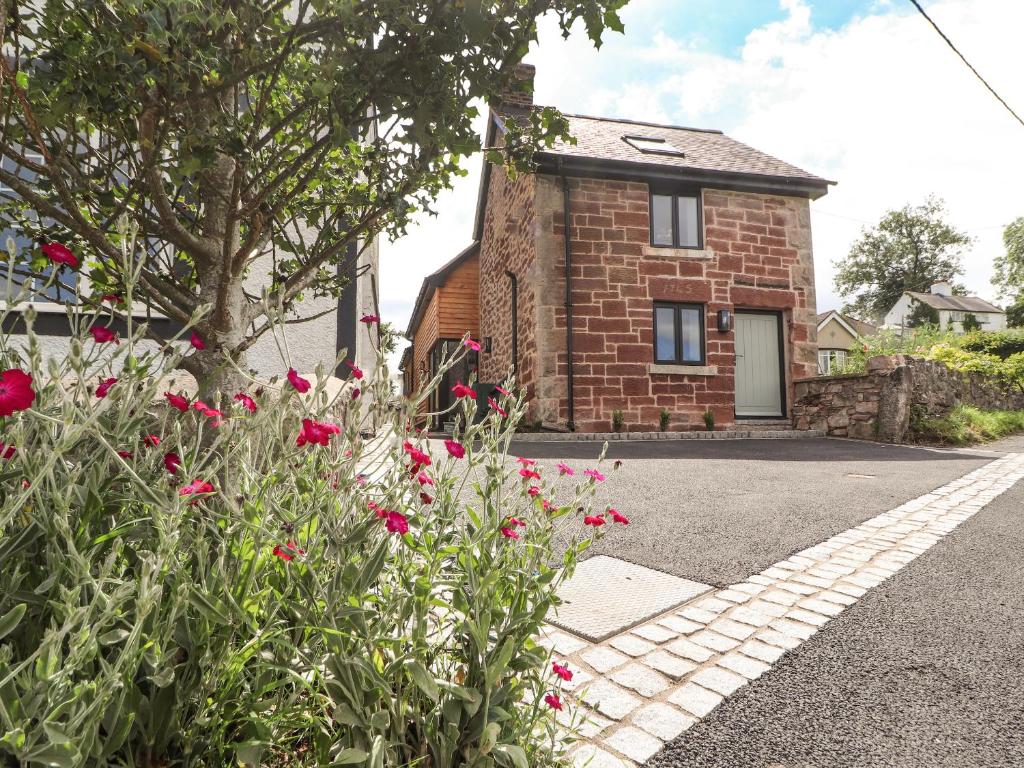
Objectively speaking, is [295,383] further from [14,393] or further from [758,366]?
[758,366]

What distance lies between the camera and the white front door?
11.4m

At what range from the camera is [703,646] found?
2.24 meters

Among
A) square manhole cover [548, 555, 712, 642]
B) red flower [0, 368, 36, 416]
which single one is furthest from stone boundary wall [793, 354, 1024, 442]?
red flower [0, 368, 36, 416]

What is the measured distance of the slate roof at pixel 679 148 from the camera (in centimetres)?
1086

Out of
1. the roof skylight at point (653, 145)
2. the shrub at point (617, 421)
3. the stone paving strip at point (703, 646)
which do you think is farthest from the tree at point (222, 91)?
the roof skylight at point (653, 145)

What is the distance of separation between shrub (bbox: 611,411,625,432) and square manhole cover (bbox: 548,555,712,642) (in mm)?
7163

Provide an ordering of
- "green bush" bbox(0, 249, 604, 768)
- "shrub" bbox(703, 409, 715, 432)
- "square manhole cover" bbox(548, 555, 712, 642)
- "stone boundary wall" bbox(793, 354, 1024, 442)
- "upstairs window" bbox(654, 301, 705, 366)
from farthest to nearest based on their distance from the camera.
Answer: "upstairs window" bbox(654, 301, 705, 366), "shrub" bbox(703, 409, 715, 432), "stone boundary wall" bbox(793, 354, 1024, 442), "square manhole cover" bbox(548, 555, 712, 642), "green bush" bbox(0, 249, 604, 768)

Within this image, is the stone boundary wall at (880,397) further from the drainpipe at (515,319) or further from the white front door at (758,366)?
the drainpipe at (515,319)

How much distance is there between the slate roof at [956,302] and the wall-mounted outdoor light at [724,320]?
37422mm

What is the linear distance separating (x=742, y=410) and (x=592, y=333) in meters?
3.68

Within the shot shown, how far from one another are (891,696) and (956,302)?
52593 millimetres

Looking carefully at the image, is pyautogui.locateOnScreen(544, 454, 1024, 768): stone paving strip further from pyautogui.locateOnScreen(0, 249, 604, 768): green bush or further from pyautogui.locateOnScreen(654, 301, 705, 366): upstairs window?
pyautogui.locateOnScreen(654, 301, 705, 366): upstairs window

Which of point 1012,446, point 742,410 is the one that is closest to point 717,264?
point 742,410

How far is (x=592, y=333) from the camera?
10461 mm
